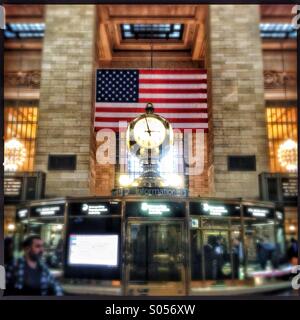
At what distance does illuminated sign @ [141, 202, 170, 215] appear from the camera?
7.30 m

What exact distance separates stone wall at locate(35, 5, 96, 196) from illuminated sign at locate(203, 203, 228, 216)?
17.7 feet

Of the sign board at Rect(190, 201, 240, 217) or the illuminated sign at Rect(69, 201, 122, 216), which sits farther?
the sign board at Rect(190, 201, 240, 217)

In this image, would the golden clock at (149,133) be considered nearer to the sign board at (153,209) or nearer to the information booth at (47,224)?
the sign board at (153,209)

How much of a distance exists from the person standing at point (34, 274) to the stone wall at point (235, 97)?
7.93 meters

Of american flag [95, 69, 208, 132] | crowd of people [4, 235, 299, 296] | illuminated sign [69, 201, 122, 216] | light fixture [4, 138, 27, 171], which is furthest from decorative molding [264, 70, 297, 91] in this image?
illuminated sign [69, 201, 122, 216]

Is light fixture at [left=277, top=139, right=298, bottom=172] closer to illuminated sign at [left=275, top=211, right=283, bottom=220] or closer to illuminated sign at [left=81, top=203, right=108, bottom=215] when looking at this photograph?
illuminated sign at [left=275, top=211, right=283, bottom=220]

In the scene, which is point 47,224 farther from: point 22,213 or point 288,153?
point 288,153

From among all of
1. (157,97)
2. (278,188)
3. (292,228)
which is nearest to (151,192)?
(157,97)

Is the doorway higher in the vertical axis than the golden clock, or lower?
lower

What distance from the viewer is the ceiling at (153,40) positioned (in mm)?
14602

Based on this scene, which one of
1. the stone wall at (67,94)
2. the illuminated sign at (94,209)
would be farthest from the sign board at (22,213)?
the stone wall at (67,94)

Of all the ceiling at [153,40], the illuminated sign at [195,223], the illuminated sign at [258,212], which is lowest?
the illuminated sign at [195,223]

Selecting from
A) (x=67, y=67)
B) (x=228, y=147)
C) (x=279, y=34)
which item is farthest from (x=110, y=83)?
(x=279, y=34)
